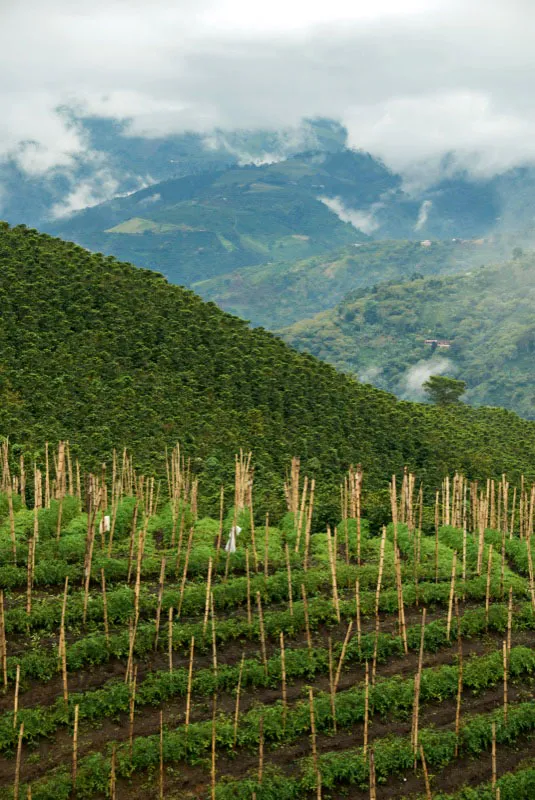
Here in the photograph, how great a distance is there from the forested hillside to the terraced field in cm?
992

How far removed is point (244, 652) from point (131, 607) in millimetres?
3439

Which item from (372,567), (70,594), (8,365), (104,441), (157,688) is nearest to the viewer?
(157,688)

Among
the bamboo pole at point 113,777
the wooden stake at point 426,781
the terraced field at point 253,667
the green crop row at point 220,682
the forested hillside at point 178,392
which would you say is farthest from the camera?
the forested hillside at point 178,392

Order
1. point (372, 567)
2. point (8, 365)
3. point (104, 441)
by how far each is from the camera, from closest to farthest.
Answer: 1. point (372, 567)
2. point (104, 441)
3. point (8, 365)

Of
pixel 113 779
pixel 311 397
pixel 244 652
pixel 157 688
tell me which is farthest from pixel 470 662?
pixel 311 397

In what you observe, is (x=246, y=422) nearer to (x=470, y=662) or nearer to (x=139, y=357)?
(x=139, y=357)

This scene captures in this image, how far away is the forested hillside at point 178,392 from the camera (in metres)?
42.2

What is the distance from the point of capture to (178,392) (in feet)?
155

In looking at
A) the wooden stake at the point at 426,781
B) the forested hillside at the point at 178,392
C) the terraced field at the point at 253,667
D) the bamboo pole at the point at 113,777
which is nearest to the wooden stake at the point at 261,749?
the terraced field at the point at 253,667

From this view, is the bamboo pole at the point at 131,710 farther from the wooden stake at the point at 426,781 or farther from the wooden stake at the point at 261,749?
the wooden stake at the point at 426,781

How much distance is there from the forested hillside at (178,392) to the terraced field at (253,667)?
390 inches

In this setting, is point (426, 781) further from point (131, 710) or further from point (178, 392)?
point (178, 392)

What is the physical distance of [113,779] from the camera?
1664 cm

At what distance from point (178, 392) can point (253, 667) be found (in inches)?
1064
